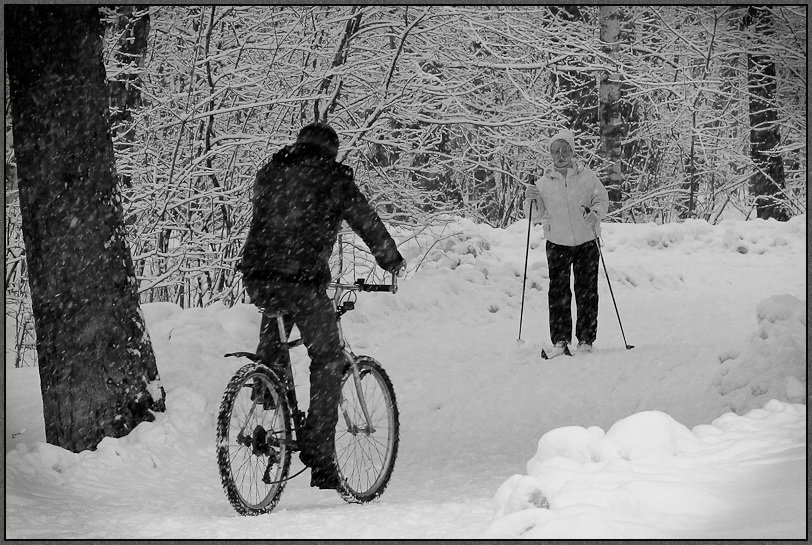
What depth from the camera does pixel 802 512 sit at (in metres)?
4.06

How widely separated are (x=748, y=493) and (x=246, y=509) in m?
2.49

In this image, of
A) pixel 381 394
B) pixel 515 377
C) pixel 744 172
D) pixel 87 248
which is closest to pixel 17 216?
pixel 87 248

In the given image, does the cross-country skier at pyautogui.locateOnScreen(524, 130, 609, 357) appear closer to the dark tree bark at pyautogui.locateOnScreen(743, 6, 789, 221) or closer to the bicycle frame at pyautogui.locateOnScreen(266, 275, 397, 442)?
the bicycle frame at pyautogui.locateOnScreen(266, 275, 397, 442)

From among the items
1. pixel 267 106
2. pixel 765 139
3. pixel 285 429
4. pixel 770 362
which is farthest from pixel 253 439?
pixel 765 139

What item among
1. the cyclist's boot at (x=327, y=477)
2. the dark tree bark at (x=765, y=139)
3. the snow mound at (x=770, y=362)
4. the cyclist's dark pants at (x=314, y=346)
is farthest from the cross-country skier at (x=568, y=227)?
the dark tree bark at (x=765, y=139)

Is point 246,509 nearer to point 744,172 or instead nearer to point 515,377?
point 515,377

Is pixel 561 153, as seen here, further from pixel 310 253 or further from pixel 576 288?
pixel 310 253

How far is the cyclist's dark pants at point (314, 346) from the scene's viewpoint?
5.32 m

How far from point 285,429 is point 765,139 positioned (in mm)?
15310

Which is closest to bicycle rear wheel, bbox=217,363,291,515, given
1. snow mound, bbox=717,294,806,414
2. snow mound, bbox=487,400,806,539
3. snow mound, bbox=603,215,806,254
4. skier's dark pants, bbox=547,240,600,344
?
snow mound, bbox=487,400,806,539

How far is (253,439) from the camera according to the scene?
5273mm

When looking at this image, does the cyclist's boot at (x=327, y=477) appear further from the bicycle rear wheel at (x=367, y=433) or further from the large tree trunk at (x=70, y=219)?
the large tree trunk at (x=70, y=219)

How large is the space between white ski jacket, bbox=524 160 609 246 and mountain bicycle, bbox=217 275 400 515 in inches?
168

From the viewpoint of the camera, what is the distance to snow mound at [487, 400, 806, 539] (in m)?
3.93
